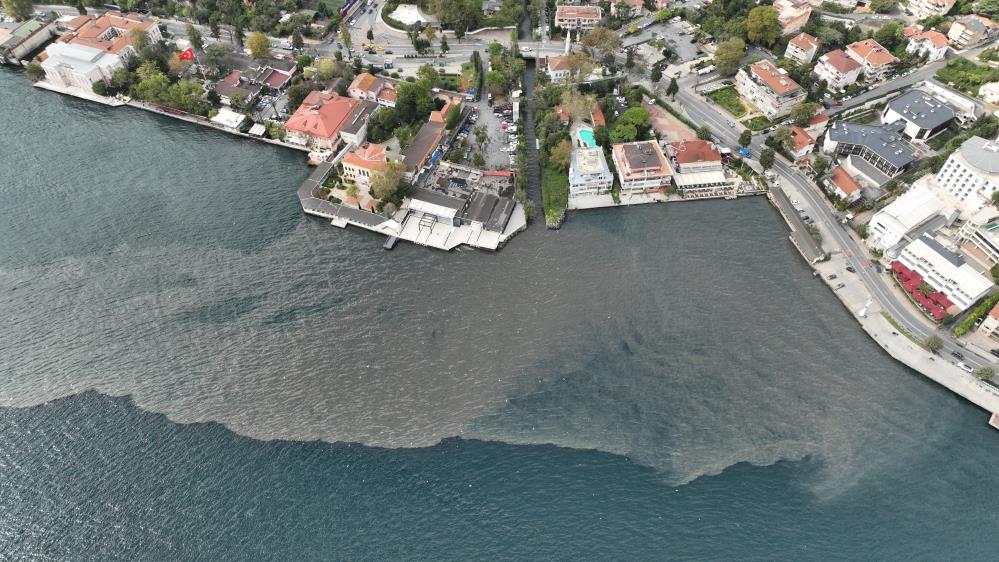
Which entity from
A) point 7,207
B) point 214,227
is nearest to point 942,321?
point 214,227

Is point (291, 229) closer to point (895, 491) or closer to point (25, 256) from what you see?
point (25, 256)

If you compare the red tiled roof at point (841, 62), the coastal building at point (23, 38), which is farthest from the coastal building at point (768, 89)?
the coastal building at point (23, 38)

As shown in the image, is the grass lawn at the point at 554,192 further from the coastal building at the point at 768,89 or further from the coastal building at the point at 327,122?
the coastal building at the point at 768,89

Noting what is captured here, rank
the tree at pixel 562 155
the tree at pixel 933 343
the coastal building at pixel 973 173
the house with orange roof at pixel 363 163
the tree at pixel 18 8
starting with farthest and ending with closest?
the tree at pixel 18 8 < the tree at pixel 562 155 < the house with orange roof at pixel 363 163 < the coastal building at pixel 973 173 < the tree at pixel 933 343

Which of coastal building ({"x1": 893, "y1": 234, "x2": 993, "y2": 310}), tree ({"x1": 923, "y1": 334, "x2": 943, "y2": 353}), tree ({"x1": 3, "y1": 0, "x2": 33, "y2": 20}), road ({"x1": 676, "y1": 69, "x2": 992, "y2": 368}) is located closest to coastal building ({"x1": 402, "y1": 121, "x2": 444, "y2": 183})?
road ({"x1": 676, "y1": 69, "x2": 992, "y2": 368})

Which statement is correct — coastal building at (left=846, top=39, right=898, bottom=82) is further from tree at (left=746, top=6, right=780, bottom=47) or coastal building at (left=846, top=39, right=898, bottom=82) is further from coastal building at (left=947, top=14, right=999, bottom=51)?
coastal building at (left=947, top=14, right=999, bottom=51)

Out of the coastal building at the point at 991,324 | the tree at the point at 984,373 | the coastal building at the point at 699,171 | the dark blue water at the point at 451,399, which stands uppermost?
the coastal building at the point at 699,171

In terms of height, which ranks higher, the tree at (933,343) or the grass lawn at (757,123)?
the grass lawn at (757,123)
